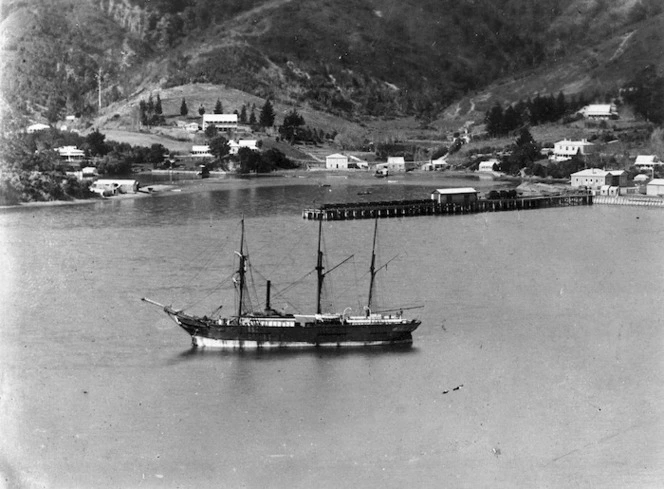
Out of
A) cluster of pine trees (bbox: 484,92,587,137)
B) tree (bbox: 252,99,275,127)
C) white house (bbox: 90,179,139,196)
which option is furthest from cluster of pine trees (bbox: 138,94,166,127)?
white house (bbox: 90,179,139,196)

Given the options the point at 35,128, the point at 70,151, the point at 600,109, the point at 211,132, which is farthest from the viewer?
the point at 600,109

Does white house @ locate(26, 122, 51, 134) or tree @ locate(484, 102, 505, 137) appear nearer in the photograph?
white house @ locate(26, 122, 51, 134)

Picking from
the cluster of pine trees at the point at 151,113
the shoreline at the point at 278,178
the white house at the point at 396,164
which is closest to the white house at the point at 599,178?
the shoreline at the point at 278,178

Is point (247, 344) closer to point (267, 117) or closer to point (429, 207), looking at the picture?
point (429, 207)

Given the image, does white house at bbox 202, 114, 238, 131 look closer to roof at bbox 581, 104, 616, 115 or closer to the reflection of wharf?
roof at bbox 581, 104, 616, 115

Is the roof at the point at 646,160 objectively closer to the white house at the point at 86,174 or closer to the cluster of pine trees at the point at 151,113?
the white house at the point at 86,174

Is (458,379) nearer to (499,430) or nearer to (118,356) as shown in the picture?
(499,430)

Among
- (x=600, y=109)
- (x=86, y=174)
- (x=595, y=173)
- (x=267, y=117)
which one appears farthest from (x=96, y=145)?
(x=600, y=109)
